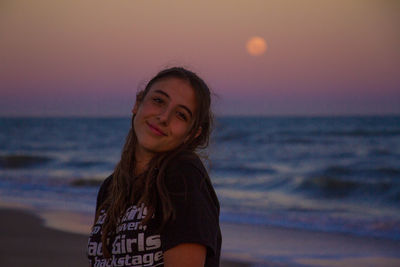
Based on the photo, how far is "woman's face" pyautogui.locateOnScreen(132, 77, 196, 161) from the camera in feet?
7.22

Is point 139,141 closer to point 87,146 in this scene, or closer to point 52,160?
point 52,160

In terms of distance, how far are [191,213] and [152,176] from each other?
12.9 inches

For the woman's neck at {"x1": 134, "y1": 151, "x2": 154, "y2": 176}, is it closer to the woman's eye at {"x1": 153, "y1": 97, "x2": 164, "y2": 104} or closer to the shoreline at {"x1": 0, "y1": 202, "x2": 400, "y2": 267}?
the woman's eye at {"x1": 153, "y1": 97, "x2": 164, "y2": 104}

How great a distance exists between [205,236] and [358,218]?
7.75 metres

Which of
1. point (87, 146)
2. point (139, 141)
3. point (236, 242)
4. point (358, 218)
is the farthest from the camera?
point (87, 146)

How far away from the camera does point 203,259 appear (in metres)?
1.85

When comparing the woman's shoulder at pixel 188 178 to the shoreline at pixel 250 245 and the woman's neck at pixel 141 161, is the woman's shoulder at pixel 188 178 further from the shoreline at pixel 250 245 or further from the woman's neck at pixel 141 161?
the shoreline at pixel 250 245

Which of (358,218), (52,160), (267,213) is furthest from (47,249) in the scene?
(52,160)

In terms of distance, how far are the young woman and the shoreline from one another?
150 inches

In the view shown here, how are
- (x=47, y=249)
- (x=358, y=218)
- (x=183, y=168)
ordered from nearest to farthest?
1. (x=183, y=168)
2. (x=47, y=249)
3. (x=358, y=218)

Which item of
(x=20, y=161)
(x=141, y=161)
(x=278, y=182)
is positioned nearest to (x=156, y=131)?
(x=141, y=161)

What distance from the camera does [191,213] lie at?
71.4 inches

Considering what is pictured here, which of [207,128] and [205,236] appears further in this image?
[207,128]

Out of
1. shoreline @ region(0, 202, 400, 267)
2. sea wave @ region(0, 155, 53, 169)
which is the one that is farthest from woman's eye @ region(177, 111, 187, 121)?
sea wave @ region(0, 155, 53, 169)
